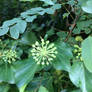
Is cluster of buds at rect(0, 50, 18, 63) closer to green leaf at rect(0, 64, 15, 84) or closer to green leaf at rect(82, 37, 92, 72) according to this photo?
green leaf at rect(0, 64, 15, 84)

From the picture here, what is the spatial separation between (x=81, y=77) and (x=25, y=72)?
0.77 feet

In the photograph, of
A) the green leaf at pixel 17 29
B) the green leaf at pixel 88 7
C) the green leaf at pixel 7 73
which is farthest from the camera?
the green leaf at pixel 7 73

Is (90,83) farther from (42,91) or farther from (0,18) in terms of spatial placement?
(0,18)

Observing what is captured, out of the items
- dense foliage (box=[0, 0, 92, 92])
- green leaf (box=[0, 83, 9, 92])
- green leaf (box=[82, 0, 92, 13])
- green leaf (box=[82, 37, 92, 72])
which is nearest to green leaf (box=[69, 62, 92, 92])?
dense foliage (box=[0, 0, 92, 92])

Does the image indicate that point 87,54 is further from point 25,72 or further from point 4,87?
point 4,87

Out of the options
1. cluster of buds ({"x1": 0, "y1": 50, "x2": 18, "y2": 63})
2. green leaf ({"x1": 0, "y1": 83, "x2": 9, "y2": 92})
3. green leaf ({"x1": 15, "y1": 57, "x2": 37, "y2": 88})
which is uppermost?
cluster of buds ({"x1": 0, "y1": 50, "x2": 18, "y2": 63})

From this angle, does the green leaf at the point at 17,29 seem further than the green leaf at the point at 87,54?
Yes

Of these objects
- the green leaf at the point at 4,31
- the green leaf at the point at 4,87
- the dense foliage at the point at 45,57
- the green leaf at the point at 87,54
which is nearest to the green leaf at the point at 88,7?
the dense foliage at the point at 45,57

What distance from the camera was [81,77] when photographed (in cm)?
94

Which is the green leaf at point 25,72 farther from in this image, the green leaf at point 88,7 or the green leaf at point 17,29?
the green leaf at point 88,7

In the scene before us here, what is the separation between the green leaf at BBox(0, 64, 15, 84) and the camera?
1.06 metres

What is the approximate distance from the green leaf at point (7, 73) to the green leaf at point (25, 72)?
0.16 ft

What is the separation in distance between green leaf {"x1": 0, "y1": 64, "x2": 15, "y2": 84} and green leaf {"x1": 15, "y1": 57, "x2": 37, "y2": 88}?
5cm

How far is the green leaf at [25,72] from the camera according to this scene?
0.97 m
